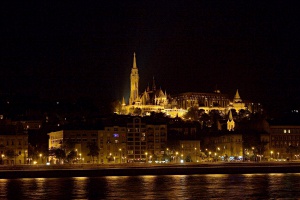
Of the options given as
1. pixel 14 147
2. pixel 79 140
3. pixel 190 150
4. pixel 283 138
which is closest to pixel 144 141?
pixel 190 150

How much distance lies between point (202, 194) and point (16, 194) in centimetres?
1408

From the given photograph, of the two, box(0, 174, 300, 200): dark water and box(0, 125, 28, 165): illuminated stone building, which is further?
box(0, 125, 28, 165): illuminated stone building

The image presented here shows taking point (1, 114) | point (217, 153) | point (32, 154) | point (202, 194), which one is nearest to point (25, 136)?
point (32, 154)

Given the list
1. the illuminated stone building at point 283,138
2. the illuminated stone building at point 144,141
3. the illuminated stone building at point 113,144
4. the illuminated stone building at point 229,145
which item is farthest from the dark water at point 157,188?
the illuminated stone building at point 283,138

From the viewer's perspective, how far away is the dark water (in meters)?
49.8

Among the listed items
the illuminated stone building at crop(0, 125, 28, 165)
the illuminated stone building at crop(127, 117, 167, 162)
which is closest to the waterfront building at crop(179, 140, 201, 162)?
the illuminated stone building at crop(127, 117, 167, 162)

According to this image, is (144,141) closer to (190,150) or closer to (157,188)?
(190,150)

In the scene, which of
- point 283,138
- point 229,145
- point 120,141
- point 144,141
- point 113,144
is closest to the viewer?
point 113,144

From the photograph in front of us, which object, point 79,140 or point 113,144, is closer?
point 79,140

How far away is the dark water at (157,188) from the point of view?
4981 cm

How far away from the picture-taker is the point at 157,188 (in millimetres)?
56281

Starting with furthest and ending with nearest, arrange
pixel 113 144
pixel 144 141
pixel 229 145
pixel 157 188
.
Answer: pixel 229 145 < pixel 144 141 < pixel 113 144 < pixel 157 188

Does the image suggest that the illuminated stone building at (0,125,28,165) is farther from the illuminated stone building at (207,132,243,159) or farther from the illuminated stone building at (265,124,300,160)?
the illuminated stone building at (265,124,300,160)

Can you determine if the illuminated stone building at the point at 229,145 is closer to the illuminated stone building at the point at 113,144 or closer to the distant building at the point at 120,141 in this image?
the distant building at the point at 120,141
